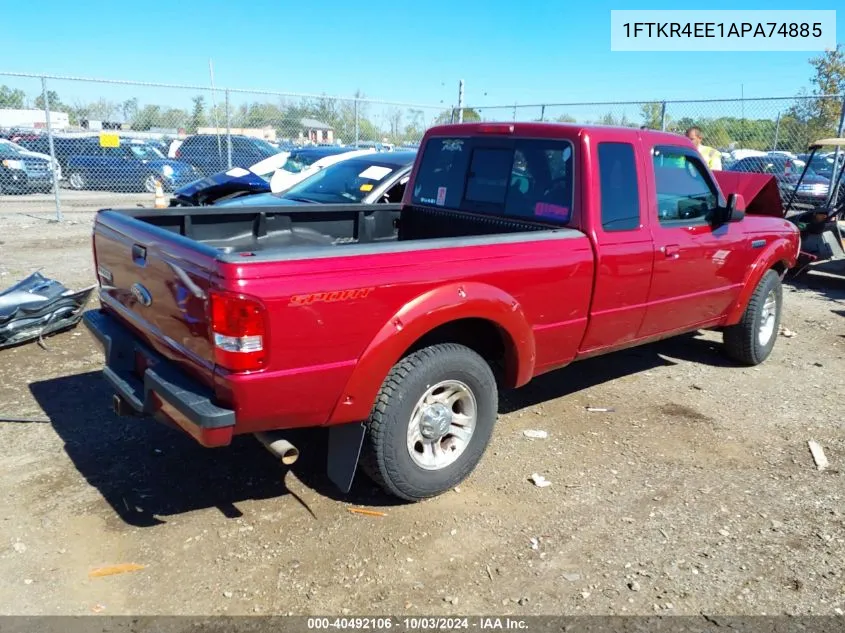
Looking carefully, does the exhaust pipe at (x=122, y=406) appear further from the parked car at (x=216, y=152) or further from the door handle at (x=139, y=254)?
the parked car at (x=216, y=152)

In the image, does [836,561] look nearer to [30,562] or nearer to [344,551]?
[344,551]

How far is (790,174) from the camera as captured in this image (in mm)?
14234

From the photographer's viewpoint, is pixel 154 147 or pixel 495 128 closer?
pixel 495 128

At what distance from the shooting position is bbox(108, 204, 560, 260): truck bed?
14.0ft

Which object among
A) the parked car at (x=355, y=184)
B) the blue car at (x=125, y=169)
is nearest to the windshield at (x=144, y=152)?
the blue car at (x=125, y=169)

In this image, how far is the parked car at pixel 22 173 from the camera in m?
17.1

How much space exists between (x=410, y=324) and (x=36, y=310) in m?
3.98

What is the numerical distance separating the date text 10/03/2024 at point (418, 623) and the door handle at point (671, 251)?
2603mm

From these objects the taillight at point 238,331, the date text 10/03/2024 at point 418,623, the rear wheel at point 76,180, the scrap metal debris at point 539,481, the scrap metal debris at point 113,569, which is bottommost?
the date text 10/03/2024 at point 418,623

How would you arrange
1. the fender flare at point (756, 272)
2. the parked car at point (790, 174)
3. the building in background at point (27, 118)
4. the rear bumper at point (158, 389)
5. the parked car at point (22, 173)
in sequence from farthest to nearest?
the building in background at point (27, 118)
the parked car at point (22, 173)
the parked car at point (790, 174)
the fender flare at point (756, 272)
the rear bumper at point (158, 389)

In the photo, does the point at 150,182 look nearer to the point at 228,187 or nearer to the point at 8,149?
the point at 8,149

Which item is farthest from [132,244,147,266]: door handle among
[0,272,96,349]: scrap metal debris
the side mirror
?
the side mirror

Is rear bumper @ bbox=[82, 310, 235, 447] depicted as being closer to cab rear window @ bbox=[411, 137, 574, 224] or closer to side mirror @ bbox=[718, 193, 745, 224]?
cab rear window @ bbox=[411, 137, 574, 224]

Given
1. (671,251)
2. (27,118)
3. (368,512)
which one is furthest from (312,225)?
(27,118)
